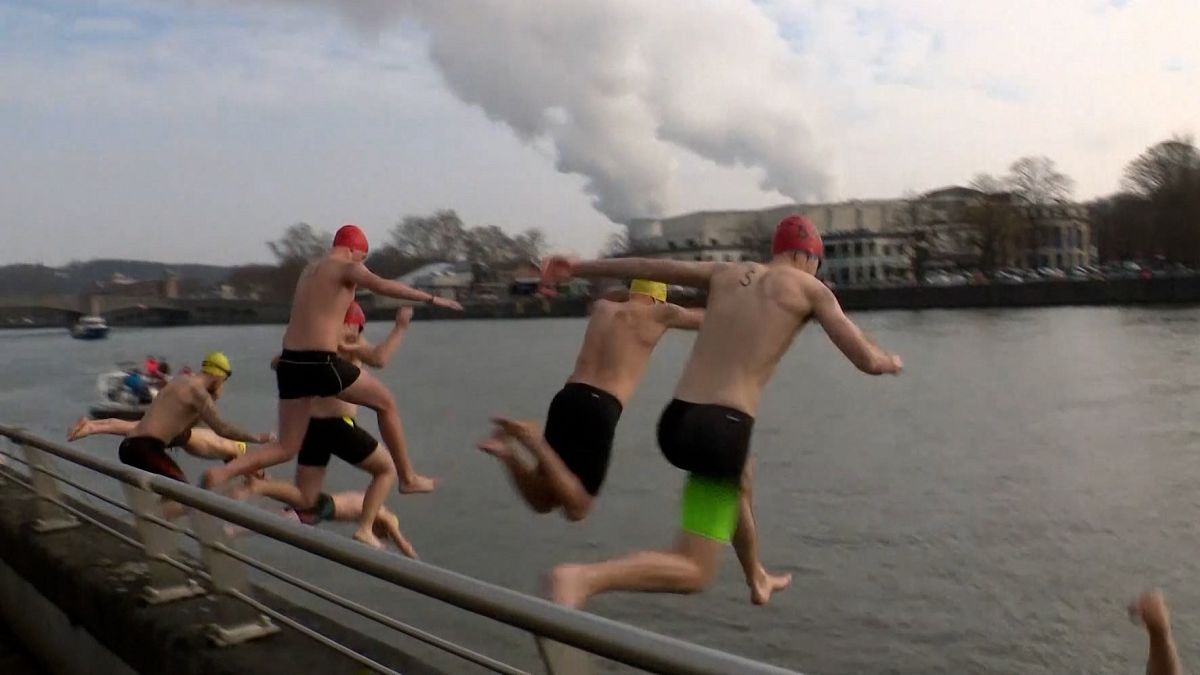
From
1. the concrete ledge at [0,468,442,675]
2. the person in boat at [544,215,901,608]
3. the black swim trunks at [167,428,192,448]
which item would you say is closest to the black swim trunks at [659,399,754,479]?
the person in boat at [544,215,901,608]

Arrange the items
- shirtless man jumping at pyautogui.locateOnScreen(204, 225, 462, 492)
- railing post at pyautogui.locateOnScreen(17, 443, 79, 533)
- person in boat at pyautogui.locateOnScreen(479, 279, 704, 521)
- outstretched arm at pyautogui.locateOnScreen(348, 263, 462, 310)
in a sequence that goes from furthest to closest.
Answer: shirtless man jumping at pyautogui.locateOnScreen(204, 225, 462, 492), railing post at pyautogui.locateOnScreen(17, 443, 79, 533), outstretched arm at pyautogui.locateOnScreen(348, 263, 462, 310), person in boat at pyautogui.locateOnScreen(479, 279, 704, 521)

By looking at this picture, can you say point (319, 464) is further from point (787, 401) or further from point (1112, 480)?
point (787, 401)

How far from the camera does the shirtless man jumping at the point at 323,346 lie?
7621mm

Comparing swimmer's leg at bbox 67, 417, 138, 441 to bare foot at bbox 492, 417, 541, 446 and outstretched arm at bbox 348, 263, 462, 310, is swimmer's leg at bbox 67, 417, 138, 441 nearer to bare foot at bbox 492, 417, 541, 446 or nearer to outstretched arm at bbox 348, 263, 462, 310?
outstretched arm at bbox 348, 263, 462, 310

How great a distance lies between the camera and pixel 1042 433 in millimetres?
29641

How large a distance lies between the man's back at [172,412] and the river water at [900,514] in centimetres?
296

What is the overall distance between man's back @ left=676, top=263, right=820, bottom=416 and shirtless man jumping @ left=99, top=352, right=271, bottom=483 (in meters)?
5.82

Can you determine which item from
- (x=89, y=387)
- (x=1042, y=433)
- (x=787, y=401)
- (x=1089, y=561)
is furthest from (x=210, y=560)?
(x=89, y=387)

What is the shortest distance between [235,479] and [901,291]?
3202 inches

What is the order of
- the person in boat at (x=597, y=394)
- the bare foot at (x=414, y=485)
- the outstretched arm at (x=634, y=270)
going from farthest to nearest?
the bare foot at (x=414, y=485), the person in boat at (x=597, y=394), the outstretched arm at (x=634, y=270)

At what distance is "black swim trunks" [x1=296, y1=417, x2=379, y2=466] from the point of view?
8211 mm

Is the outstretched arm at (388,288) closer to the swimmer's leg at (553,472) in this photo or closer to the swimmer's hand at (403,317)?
the swimmer's hand at (403,317)

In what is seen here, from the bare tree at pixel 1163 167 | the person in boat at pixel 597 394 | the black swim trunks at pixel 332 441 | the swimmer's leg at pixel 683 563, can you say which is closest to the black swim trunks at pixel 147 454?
the black swim trunks at pixel 332 441

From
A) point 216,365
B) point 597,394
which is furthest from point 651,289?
point 216,365
